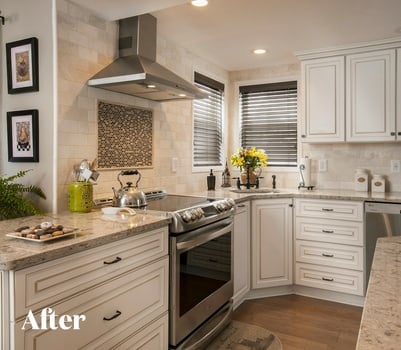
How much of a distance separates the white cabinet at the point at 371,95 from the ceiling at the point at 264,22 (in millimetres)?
202

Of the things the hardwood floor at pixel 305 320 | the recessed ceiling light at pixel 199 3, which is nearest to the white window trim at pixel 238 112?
the hardwood floor at pixel 305 320

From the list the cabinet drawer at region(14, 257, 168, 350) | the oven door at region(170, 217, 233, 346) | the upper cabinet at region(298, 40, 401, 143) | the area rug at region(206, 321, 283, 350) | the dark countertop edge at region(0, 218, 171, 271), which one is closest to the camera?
the dark countertop edge at region(0, 218, 171, 271)

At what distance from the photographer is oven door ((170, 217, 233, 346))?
6.89ft

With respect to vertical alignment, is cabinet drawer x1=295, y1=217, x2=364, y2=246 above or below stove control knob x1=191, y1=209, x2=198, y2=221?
below

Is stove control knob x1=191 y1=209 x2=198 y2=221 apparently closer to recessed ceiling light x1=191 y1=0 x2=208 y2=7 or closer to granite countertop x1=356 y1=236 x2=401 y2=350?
granite countertop x1=356 y1=236 x2=401 y2=350

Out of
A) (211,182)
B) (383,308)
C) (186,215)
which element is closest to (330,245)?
(211,182)

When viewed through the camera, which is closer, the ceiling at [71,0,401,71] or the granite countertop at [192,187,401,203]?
the ceiling at [71,0,401,71]

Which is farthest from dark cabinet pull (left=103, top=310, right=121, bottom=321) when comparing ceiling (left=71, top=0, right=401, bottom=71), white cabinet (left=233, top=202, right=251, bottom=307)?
ceiling (left=71, top=0, right=401, bottom=71)

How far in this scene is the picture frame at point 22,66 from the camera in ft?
7.20

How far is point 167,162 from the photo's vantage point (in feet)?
10.5

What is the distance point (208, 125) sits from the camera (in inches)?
155

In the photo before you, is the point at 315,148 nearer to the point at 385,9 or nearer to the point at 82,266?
the point at 385,9

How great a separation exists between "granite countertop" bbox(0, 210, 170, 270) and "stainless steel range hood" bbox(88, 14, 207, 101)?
0.85m

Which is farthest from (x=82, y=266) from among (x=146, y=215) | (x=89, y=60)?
(x=89, y=60)
